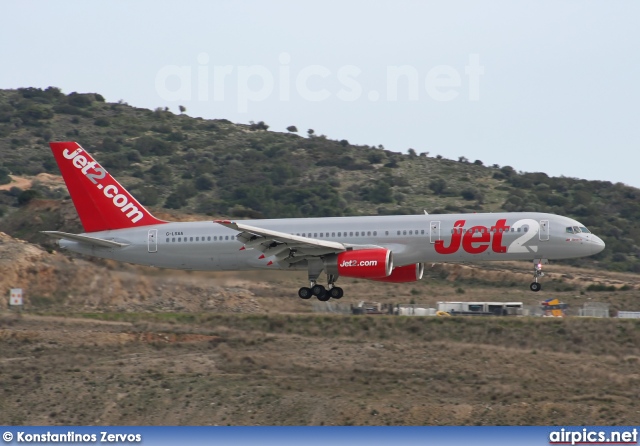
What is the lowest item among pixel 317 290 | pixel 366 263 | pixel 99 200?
pixel 317 290

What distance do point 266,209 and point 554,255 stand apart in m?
63.9

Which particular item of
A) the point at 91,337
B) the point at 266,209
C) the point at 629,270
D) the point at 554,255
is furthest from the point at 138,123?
the point at 554,255

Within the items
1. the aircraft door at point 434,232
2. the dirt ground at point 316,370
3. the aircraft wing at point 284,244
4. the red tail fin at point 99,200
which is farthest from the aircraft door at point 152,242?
the aircraft door at point 434,232

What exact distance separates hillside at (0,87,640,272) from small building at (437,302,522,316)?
117ft

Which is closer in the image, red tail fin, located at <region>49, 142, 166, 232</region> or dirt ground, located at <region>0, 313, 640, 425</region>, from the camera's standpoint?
dirt ground, located at <region>0, 313, 640, 425</region>

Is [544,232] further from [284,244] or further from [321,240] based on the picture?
[284,244]

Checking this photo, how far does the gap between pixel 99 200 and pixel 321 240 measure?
1265 centimetres

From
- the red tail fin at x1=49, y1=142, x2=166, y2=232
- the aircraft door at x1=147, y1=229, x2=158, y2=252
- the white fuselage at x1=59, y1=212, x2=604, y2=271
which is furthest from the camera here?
the red tail fin at x1=49, y1=142, x2=166, y2=232

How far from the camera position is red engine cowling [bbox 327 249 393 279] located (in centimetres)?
4575

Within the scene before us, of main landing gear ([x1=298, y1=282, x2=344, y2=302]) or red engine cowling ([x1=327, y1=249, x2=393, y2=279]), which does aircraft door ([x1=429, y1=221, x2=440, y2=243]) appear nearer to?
red engine cowling ([x1=327, y1=249, x2=393, y2=279])

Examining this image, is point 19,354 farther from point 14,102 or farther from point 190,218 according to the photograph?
point 14,102

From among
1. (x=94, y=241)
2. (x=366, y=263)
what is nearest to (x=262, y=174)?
(x=94, y=241)

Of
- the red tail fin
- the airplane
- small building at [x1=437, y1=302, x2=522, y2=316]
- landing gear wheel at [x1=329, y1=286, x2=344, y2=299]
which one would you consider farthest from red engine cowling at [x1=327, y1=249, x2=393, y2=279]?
small building at [x1=437, y1=302, x2=522, y2=316]

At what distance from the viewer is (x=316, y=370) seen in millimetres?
46969
